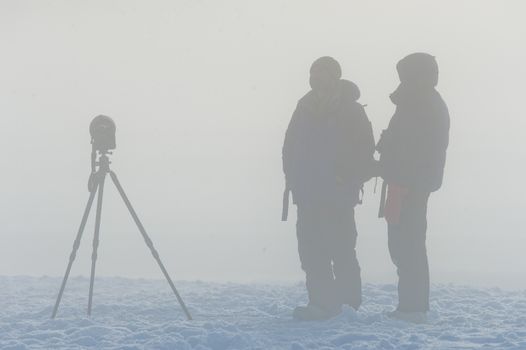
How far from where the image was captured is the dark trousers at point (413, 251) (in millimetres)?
8852

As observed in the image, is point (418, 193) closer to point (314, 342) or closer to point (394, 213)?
point (394, 213)

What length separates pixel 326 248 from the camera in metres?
9.08

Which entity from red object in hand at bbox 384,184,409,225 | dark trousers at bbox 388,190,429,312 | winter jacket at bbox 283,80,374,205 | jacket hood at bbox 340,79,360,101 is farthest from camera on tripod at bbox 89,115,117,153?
dark trousers at bbox 388,190,429,312

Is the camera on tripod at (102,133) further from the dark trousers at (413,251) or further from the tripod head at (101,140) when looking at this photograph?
the dark trousers at (413,251)

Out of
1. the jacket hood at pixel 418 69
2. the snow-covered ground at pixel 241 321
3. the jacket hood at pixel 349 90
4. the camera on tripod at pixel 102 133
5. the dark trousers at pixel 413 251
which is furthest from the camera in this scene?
the camera on tripod at pixel 102 133

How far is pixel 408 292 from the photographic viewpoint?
8898 millimetres

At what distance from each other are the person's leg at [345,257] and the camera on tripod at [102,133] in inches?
99.6

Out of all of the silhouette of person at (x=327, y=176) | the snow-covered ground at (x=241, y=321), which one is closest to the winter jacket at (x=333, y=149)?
the silhouette of person at (x=327, y=176)

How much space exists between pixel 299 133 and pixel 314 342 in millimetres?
2324

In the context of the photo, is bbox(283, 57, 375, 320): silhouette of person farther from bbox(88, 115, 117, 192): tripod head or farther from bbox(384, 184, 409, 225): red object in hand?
bbox(88, 115, 117, 192): tripod head

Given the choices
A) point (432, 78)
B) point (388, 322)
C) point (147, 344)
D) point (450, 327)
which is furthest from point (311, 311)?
point (432, 78)

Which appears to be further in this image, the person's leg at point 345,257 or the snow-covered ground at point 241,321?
the person's leg at point 345,257

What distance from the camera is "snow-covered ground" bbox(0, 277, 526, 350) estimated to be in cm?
777

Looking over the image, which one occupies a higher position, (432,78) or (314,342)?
(432,78)
